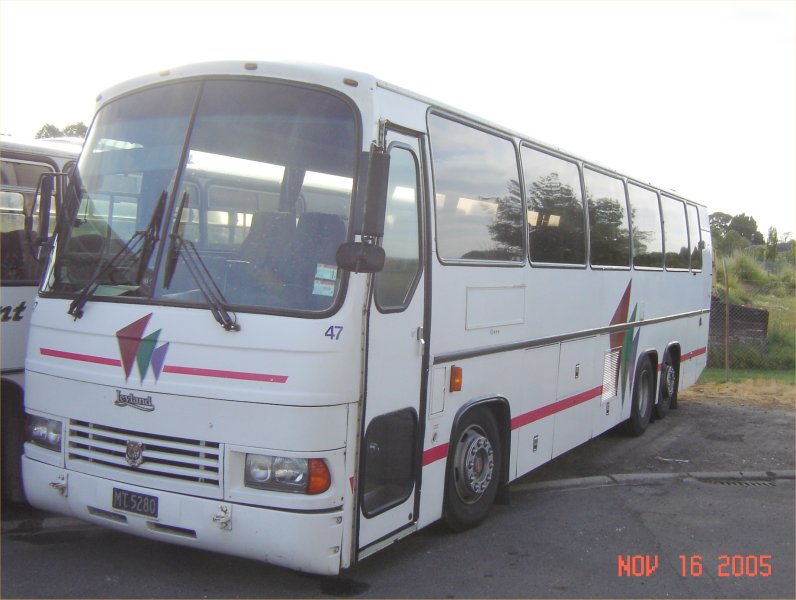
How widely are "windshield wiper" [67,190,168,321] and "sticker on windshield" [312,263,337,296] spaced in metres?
1.03

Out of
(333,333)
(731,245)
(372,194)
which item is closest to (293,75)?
(372,194)

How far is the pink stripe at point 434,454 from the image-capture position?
555 cm

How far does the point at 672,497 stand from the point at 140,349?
5.18 m

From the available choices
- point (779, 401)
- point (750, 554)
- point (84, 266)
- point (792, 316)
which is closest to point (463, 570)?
point (750, 554)

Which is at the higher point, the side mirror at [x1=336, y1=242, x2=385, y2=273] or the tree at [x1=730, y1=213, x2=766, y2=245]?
the tree at [x1=730, y1=213, x2=766, y2=245]

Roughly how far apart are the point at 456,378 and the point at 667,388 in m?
7.01

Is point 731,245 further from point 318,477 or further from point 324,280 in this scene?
point 318,477

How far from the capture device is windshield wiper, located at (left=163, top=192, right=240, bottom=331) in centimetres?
460

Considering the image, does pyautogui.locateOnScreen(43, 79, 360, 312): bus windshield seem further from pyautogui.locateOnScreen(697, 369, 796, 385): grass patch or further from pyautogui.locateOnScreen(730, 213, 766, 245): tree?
pyautogui.locateOnScreen(730, 213, 766, 245): tree

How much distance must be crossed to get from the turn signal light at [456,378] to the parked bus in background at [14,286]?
10.2 feet

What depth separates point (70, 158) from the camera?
22.9 ft

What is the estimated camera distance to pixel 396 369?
5.13 meters
